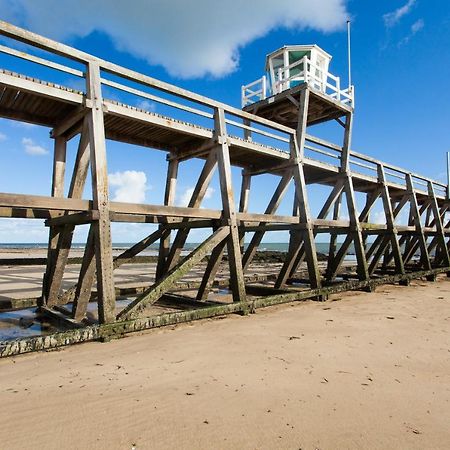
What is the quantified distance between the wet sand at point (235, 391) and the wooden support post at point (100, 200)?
65 cm

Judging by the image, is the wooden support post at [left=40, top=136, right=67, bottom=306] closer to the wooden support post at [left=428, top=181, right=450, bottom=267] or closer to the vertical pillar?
the vertical pillar

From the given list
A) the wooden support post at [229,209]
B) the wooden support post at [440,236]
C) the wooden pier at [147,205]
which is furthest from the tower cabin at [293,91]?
the wooden support post at [440,236]

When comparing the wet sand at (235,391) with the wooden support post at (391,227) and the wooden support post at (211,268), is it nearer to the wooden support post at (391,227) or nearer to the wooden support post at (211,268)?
the wooden support post at (211,268)

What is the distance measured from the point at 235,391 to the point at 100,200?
10.9 ft

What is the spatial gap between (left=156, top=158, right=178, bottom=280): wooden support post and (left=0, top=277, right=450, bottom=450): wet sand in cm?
293

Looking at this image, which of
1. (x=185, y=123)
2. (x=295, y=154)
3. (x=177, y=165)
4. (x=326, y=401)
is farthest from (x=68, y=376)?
(x=295, y=154)

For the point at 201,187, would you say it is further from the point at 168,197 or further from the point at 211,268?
the point at 211,268

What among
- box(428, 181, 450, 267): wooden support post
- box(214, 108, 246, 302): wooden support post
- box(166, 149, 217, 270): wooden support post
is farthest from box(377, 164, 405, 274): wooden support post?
box(166, 149, 217, 270): wooden support post

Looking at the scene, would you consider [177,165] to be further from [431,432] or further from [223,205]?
[431,432]

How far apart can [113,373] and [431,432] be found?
2.98 meters

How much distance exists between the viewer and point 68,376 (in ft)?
11.2

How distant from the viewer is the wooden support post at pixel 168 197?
807 centimetres

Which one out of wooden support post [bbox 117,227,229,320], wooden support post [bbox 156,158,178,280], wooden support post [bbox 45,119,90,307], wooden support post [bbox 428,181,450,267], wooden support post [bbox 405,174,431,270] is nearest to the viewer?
wooden support post [bbox 117,227,229,320]

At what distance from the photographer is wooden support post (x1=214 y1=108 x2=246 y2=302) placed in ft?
21.5
